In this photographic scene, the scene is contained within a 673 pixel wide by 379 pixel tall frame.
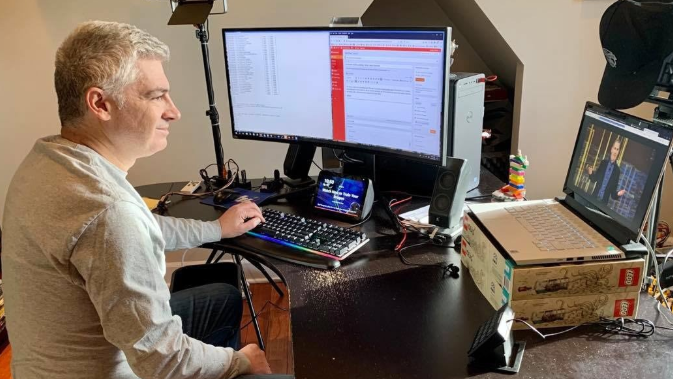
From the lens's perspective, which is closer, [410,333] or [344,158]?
[410,333]

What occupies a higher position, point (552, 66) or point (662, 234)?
point (552, 66)

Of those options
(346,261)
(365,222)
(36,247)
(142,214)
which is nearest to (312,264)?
(346,261)

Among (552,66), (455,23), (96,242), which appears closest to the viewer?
(96,242)

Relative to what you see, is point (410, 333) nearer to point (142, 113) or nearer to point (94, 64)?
point (142, 113)

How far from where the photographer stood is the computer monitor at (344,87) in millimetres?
1479

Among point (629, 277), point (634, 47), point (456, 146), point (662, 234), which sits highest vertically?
point (634, 47)

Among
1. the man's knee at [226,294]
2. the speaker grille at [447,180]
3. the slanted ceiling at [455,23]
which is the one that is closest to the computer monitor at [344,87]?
the speaker grille at [447,180]

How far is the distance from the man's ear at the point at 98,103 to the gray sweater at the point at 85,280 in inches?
2.9

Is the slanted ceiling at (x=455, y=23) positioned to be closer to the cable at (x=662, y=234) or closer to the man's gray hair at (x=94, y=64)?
the cable at (x=662, y=234)

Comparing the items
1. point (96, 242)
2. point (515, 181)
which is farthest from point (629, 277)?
point (96, 242)

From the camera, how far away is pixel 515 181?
1710 millimetres

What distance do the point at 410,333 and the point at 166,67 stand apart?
5.91ft

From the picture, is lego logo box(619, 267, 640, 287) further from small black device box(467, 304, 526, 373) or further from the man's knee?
the man's knee

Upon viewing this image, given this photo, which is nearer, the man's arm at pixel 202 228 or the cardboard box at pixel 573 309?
the cardboard box at pixel 573 309
